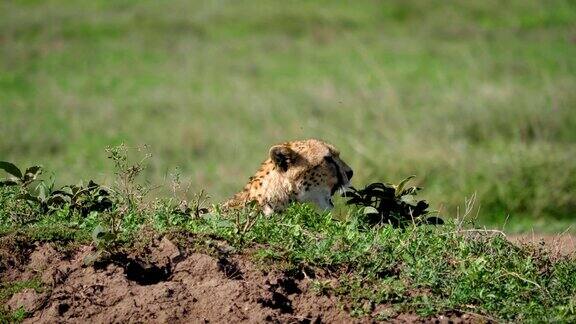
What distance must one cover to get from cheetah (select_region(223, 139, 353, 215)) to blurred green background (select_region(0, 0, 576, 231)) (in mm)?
1020

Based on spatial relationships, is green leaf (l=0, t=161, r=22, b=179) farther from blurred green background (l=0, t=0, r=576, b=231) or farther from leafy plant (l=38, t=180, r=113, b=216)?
blurred green background (l=0, t=0, r=576, b=231)

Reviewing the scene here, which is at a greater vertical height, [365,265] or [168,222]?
[168,222]

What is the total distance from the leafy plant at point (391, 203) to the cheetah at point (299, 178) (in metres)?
0.78

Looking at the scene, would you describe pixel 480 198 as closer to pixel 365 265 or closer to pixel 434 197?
pixel 434 197

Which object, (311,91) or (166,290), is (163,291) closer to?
(166,290)

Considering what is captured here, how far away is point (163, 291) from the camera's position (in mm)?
4867

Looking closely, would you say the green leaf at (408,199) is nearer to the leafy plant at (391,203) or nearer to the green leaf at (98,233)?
the leafy plant at (391,203)

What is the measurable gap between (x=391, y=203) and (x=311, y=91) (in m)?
11.0

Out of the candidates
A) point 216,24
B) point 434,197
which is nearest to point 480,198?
point 434,197

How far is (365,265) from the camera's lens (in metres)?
5.13

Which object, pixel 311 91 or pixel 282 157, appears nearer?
pixel 282 157

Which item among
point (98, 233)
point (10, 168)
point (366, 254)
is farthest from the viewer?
point (10, 168)

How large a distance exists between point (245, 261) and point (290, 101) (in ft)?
37.3

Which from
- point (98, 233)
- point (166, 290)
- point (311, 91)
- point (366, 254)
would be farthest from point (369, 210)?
point (311, 91)
